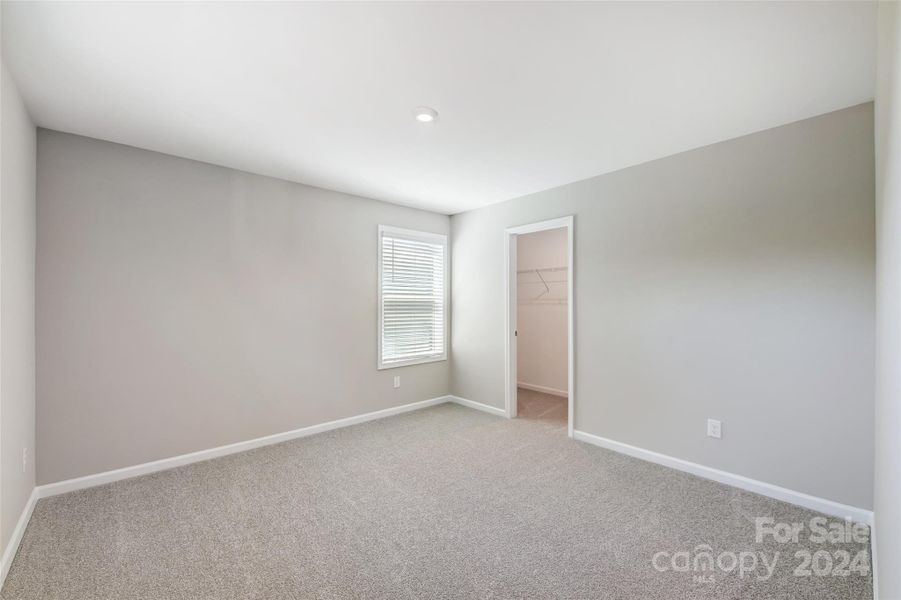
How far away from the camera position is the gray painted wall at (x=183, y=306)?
8.71 feet

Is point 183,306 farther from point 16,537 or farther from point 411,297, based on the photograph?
point 411,297

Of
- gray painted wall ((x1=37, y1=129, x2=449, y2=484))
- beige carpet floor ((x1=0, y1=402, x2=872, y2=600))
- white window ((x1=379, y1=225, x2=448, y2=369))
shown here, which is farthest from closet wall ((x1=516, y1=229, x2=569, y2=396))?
gray painted wall ((x1=37, y1=129, x2=449, y2=484))

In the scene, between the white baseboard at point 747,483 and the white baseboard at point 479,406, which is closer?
the white baseboard at point 747,483

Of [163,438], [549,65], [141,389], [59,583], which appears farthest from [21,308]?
[549,65]

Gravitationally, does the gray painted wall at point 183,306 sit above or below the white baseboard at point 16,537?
above

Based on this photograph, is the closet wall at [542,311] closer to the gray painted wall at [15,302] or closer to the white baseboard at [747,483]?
the white baseboard at [747,483]

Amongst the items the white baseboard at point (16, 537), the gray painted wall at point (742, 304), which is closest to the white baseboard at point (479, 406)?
the gray painted wall at point (742, 304)

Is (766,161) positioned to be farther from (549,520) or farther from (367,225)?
(367,225)

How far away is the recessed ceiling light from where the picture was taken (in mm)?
2330

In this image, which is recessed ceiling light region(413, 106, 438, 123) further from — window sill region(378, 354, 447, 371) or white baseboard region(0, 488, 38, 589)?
white baseboard region(0, 488, 38, 589)

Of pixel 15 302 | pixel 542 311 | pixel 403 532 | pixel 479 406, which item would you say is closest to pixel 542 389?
pixel 542 311

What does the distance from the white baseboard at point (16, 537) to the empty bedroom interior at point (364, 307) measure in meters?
0.03

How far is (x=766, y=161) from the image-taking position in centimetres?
262

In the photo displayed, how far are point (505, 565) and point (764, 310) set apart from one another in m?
2.32
